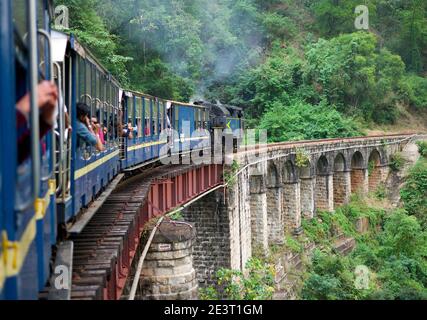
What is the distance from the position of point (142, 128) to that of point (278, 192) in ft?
56.0

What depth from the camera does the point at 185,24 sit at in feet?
147

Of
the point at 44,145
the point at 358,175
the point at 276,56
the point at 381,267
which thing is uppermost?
the point at 276,56

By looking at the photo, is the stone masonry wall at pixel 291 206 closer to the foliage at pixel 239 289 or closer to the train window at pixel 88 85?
the foliage at pixel 239 289

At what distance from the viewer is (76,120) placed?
25.3ft

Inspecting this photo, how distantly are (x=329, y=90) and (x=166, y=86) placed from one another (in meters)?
20.0

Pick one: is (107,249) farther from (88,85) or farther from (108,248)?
(88,85)

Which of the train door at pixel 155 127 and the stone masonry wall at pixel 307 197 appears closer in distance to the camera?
the train door at pixel 155 127

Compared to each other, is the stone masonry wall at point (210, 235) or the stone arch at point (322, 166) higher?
the stone arch at point (322, 166)

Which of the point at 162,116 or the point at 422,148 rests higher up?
the point at 162,116

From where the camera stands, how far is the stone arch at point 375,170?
4866 centimetres

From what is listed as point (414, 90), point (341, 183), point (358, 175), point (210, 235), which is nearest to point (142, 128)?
point (210, 235)

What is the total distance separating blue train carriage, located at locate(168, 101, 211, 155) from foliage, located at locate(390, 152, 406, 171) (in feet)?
77.6

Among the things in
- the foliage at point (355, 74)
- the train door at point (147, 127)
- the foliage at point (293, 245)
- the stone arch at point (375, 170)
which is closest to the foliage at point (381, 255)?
the foliage at point (293, 245)

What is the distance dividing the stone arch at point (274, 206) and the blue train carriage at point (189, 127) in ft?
14.2
